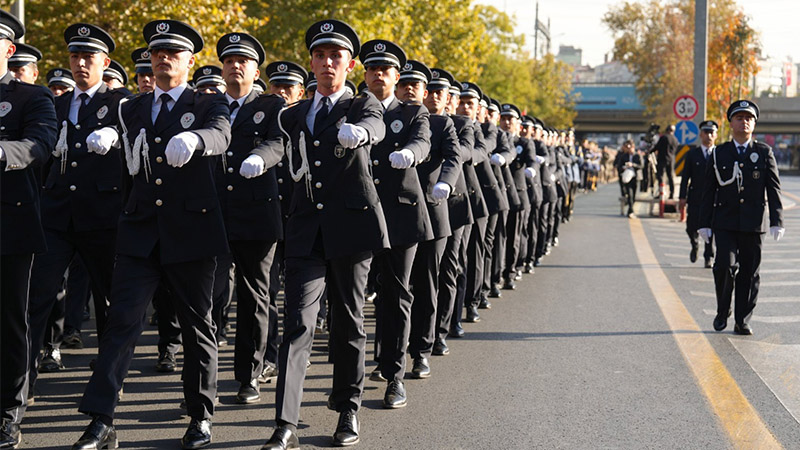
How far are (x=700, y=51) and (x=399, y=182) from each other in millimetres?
18350

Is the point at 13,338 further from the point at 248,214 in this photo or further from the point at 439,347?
the point at 439,347

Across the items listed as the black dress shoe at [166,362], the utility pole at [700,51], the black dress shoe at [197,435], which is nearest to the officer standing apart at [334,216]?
the black dress shoe at [197,435]

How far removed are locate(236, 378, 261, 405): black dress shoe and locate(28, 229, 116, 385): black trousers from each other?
47.3 inches

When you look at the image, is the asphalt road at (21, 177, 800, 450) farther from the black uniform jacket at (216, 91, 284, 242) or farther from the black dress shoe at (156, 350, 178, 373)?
the black uniform jacket at (216, 91, 284, 242)

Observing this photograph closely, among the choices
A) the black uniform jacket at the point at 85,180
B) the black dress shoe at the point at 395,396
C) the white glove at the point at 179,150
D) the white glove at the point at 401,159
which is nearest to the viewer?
the white glove at the point at 179,150

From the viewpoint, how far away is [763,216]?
9.21 meters

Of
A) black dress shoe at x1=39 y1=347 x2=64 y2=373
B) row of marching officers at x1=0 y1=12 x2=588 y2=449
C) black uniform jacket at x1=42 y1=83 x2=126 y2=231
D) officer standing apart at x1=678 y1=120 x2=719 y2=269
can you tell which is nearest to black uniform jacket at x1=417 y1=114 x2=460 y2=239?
row of marching officers at x1=0 y1=12 x2=588 y2=449

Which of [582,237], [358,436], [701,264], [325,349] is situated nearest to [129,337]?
[358,436]

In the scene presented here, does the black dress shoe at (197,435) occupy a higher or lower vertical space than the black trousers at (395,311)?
lower

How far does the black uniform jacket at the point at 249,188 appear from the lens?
6793 millimetres

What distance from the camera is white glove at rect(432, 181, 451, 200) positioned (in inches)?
266

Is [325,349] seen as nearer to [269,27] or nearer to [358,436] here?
[358,436]

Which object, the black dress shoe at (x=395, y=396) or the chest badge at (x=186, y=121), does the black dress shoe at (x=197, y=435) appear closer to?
the black dress shoe at (x=395, y=396)

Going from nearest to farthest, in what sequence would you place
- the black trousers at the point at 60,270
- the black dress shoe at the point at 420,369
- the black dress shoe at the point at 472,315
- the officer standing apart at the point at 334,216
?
the officer standing apart at the point at 334,216
the black trousers at the point at 60,270
the black dress shoe at the point at 420,369
the black dress shoe at the point at 472,315
